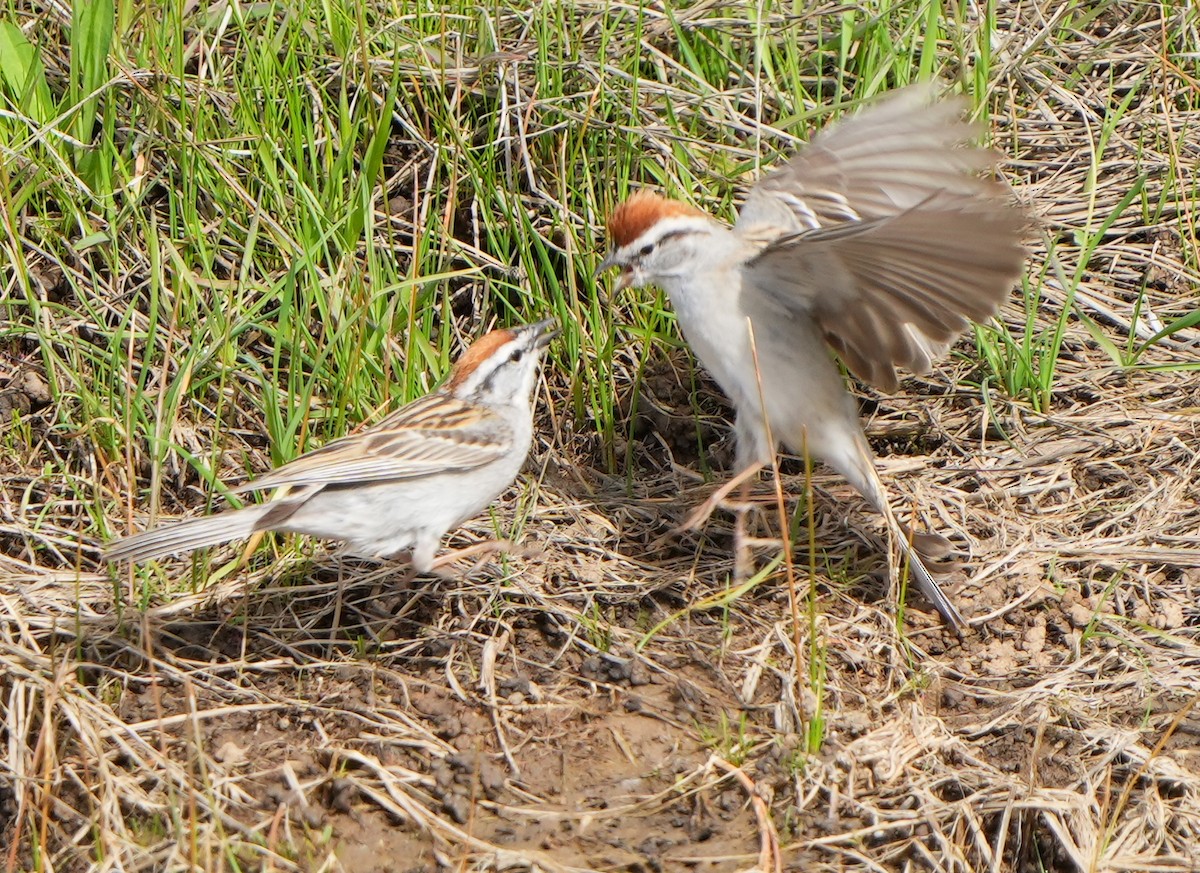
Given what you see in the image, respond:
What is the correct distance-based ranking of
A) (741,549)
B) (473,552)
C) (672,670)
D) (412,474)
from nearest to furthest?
(672,670) → (412,474) → (473,552) → (741,549)

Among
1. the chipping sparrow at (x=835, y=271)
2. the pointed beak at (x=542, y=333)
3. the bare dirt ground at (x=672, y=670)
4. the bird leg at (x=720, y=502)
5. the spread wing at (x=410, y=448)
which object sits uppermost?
the chipping sparrow at (x=835, y=271)

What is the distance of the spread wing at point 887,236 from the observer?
4.48 metres

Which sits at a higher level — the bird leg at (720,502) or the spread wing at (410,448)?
the spread wing at (410,448)

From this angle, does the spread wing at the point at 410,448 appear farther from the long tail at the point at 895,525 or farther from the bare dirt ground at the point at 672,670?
the long tail at the point at 895,525

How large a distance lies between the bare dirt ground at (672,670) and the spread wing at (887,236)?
0.65m

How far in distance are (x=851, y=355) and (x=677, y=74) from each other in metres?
1.88

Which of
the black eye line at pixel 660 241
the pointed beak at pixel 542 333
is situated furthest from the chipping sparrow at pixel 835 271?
the pointed beak at pixel 542 333

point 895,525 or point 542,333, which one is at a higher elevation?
point 542,333

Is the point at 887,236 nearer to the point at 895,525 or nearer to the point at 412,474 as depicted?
the point at 895,525

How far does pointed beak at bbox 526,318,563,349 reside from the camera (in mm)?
5480

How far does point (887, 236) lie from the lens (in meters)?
4.56

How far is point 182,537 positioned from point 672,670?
1600 millimetres

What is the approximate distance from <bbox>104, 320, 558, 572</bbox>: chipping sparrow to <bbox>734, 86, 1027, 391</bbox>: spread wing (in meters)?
0.93

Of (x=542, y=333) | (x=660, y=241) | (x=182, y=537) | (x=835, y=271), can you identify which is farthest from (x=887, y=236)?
(x=182, y=537)
